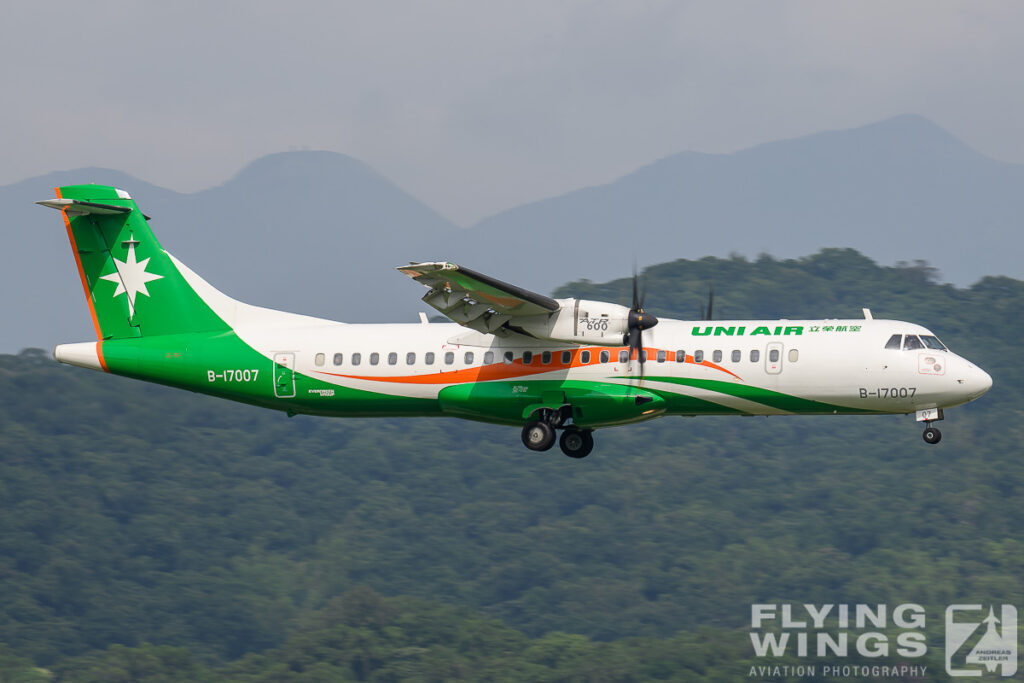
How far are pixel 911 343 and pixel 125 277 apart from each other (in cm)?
1653

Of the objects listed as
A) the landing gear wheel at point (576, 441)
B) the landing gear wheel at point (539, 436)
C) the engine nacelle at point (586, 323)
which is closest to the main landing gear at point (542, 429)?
the landing gear wheel at point (539, 436)

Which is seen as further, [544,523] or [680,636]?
[544,523]

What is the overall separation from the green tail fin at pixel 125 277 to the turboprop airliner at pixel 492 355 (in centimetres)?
3

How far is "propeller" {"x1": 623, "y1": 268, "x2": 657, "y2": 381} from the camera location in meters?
24.9

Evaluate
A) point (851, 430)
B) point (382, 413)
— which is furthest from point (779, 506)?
point (382, 413)

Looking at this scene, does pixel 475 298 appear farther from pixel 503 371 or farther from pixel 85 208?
pixel 85 208

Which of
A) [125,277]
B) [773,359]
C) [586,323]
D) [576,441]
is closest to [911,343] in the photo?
[773,359]

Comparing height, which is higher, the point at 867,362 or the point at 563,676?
the point at 867,362

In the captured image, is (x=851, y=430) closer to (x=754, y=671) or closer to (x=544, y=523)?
(x=544, y=523)

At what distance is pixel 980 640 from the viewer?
2945 inches

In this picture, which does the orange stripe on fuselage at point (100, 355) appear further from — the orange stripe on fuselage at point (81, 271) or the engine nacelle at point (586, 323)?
the engine nacelle at point (586, 323)

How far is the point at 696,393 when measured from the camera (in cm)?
2525

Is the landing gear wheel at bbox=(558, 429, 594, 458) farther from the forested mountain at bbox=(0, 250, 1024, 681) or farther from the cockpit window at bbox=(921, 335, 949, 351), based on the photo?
the forested mountain at bbox=(0, 250, 1024, 681)

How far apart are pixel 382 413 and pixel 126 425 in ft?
222
